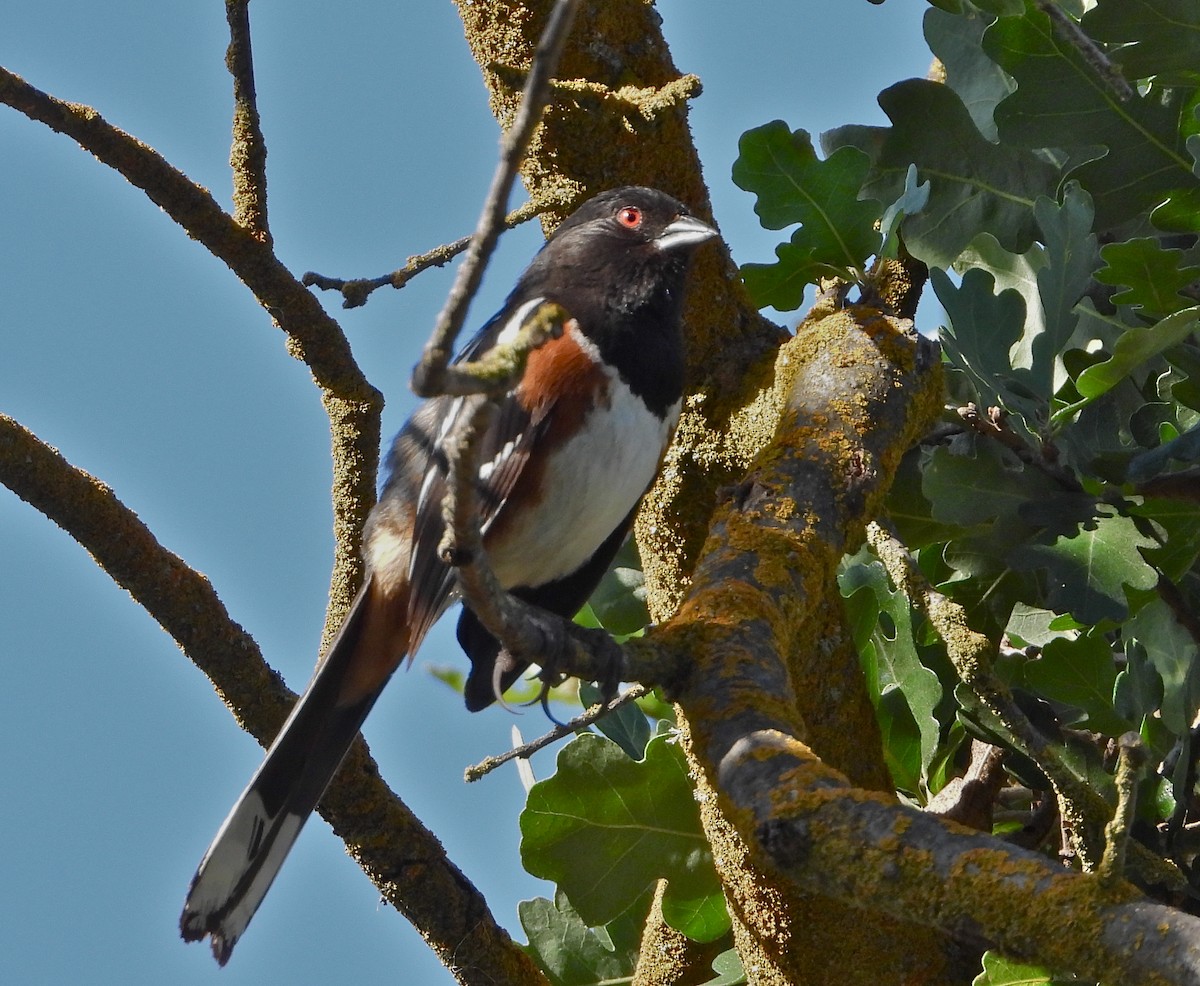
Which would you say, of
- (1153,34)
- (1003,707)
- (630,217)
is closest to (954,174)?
(1153,34)

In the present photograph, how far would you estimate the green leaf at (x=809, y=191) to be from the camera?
8.70 ft

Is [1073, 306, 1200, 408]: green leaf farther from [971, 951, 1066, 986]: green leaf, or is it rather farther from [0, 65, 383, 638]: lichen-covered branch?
[0, 65, 383, 638]: lichen-covered branch

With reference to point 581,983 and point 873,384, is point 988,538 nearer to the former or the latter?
point 873,384

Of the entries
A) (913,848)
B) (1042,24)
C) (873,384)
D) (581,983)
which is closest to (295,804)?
(581,983)

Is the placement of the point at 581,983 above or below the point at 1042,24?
below

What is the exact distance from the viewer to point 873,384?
259 centimetres

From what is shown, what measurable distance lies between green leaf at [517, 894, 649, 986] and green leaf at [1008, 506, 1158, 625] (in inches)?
44.8

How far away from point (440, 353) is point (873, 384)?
1519 millimetres

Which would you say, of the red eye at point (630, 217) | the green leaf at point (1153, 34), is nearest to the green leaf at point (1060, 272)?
the green leaf at point (1153, 34)

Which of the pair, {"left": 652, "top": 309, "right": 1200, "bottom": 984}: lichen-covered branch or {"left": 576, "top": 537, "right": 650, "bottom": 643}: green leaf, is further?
{"left": 576, "top": 537, "right": 650, "bottom": 643}: green leaf

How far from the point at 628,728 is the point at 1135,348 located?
1.16 m

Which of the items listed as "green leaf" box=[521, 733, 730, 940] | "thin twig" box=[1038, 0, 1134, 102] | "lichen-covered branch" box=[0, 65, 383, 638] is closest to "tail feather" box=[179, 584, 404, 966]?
"lichen-covered branch" box=[0, 65, 383, 638]

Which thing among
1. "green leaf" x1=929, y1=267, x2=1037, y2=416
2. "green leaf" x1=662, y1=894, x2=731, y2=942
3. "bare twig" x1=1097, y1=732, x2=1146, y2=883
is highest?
"green leaf" x1=929, y1=267, x2=1037, y2=416

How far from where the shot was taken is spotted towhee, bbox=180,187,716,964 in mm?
2629
